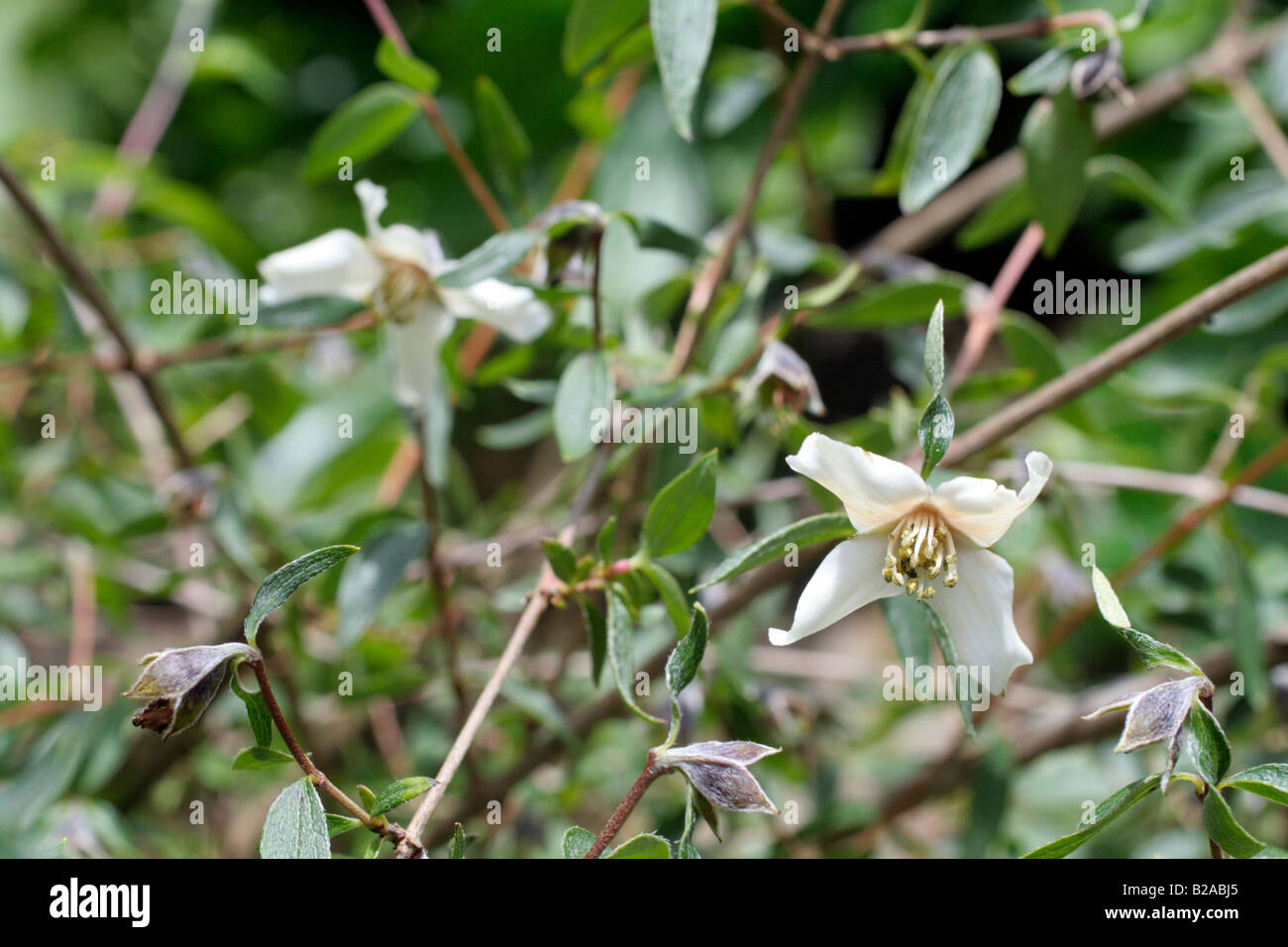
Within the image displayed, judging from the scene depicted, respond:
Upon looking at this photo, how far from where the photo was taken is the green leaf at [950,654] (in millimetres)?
504

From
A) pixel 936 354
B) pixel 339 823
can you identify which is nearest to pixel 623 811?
pixel 339 823

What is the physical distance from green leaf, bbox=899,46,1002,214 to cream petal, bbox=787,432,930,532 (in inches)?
9.9

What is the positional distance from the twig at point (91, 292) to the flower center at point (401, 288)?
240 mm

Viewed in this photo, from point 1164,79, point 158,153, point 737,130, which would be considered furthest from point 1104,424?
point 158,153

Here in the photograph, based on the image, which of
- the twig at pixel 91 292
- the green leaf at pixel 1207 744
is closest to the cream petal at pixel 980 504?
the green leaf at pixel 1207 744

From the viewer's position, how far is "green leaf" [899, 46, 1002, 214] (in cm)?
65

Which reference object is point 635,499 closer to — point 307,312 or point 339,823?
point 307,312

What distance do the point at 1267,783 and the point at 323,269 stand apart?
0.58m

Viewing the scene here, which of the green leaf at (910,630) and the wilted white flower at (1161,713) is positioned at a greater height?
the green leaf at (910,630)

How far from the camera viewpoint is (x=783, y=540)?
0.47 meters

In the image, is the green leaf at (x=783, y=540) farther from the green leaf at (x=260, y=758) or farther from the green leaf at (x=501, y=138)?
the green leaf at (x=501, y=138)

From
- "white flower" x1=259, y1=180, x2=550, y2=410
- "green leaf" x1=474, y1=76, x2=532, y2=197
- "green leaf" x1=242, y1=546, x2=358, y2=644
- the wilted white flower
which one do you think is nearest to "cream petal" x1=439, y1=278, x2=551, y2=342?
"white flower" x1=259, y1=180, x2=550, y2=410

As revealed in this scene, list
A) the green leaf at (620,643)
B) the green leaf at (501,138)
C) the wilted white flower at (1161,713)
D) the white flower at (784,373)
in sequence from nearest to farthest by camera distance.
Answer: the wilted white flower at (1161,713), the green leaf at (620,643), the white flower at (784,373), the green leaf at (501,138)
